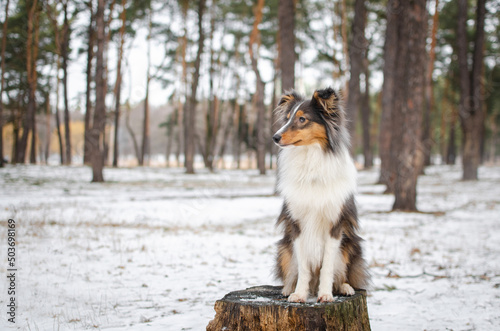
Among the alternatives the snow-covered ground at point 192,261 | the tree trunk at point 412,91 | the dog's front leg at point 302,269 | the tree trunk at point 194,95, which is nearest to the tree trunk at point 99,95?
the snow-covered ground at point 192,261

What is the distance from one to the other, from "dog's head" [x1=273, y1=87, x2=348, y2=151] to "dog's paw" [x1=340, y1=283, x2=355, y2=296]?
1269mm

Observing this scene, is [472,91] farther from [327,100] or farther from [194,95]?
[327,100]

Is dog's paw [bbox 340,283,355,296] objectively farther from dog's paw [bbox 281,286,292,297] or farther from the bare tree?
the bare tree

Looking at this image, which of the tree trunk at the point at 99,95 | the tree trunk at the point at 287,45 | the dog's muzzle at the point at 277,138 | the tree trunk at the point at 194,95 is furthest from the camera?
the tree trunk at the point at 194,95

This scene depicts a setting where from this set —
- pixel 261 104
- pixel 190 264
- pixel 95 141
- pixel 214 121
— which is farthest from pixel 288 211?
pixel 214 121

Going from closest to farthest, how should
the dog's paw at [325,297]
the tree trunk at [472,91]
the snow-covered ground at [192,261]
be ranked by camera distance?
the dog's paw at [325,297] < the snow-covered ground at [192,261] < the tree trunk at [472,91]

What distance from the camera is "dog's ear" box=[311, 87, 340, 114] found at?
11.5ft

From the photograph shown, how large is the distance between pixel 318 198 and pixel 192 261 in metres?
3.74

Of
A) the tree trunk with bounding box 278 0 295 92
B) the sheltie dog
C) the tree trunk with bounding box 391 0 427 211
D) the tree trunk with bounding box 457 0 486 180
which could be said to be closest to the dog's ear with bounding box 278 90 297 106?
the sheltie dog

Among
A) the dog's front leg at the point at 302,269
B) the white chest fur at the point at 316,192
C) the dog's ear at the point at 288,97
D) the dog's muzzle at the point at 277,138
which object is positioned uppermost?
the dog's ear at the point at 288,97

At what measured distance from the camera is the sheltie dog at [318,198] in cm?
340

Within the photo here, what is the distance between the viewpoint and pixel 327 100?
3.54 metres

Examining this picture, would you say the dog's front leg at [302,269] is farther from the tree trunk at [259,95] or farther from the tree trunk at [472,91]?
the tree trunk at [472,91]

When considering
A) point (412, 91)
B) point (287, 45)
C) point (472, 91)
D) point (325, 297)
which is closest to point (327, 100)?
point (325, 297)
